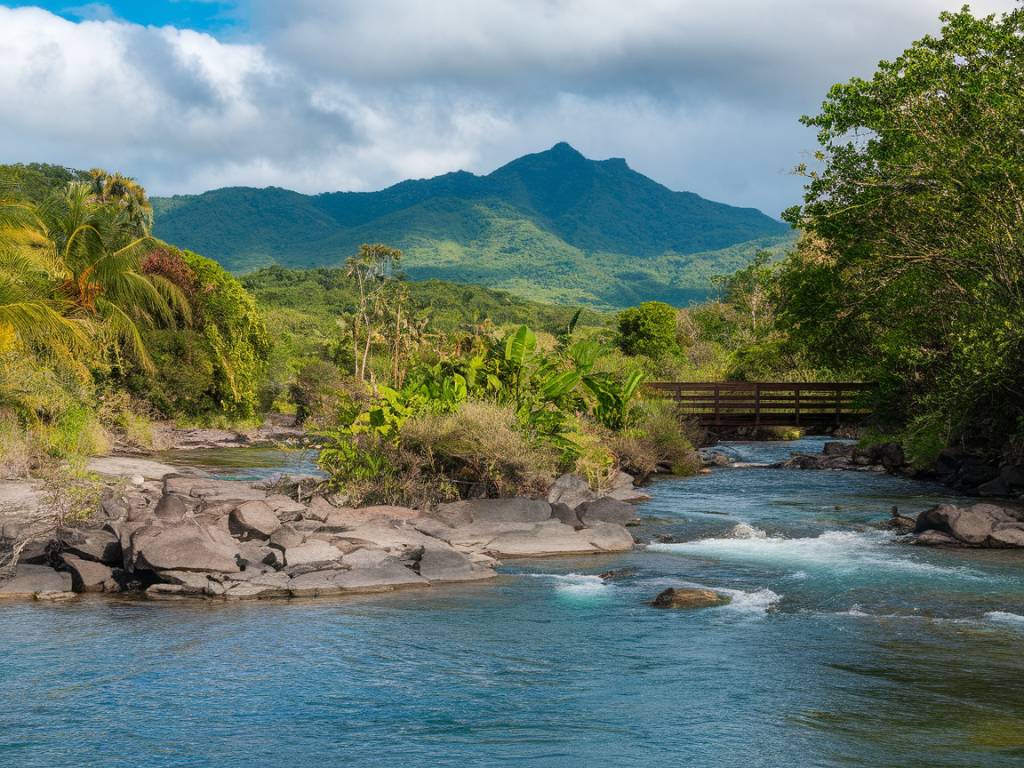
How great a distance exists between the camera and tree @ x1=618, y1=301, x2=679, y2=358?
6600 cm

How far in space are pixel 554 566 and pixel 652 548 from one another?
239 cm

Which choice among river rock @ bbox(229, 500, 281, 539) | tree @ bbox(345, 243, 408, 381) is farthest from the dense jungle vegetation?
tree @ bbox(345, 243, 408, 381)

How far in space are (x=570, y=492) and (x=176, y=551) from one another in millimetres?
8594

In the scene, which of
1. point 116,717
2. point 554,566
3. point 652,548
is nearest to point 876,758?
point 116,717

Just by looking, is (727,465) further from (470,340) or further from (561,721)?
(561,721)

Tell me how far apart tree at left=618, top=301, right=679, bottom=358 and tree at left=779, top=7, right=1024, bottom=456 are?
115 feet

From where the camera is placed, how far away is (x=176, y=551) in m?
13.7

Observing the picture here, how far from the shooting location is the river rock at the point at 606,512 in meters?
19.2

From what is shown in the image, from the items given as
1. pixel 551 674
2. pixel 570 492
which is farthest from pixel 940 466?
pixel 551 674

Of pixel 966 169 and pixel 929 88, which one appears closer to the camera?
pixel 966 169

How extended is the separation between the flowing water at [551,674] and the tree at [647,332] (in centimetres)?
5050

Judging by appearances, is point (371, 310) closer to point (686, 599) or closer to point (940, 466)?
point (940, 466)

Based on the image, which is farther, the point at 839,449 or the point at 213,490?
the point at 839,449

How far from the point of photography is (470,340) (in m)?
36.1
